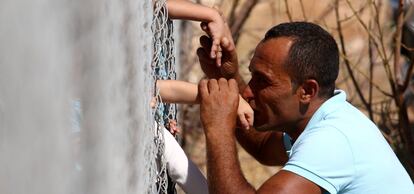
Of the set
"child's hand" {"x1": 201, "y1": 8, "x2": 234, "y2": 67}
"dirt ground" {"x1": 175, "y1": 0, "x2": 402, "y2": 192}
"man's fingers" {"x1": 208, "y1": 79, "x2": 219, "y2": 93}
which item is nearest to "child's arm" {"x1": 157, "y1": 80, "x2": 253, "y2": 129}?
"man's fingers" {"x1": 208, "y1": 79, "x2": 219, "y2": 93}

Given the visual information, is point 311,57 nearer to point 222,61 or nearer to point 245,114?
point 245,114

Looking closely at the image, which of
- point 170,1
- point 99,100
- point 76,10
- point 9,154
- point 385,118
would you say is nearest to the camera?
point 9,154

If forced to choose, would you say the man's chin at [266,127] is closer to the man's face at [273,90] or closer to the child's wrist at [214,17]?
the man's face at [273,90]

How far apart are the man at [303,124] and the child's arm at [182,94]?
0.19 feet

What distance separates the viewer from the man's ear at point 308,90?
8.70ft

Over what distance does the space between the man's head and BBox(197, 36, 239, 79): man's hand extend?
25 cm

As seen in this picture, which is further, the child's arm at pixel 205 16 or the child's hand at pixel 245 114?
the child's arm at pixel 205 16

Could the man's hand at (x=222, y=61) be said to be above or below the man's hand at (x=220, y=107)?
above

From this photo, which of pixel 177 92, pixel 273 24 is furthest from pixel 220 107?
pixel 273 24

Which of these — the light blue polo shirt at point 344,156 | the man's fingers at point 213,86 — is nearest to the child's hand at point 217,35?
the man's fingers at point 213,86

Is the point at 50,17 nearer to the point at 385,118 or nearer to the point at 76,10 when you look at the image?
the point at 76,10

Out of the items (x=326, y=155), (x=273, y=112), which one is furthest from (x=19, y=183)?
(x=273, y=112)

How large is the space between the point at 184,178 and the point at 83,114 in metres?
1.29

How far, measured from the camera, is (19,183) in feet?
4.26
